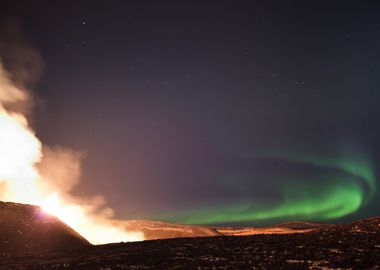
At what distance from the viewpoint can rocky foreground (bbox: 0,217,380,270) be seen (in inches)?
1273

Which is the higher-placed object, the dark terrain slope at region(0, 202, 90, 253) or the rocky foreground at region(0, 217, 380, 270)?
the dark terrain slope at region(0, 202, 90, 253)

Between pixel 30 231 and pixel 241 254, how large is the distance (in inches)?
1672

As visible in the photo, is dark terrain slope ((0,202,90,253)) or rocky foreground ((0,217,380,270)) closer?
rocky foreground ((0,217,380,270))

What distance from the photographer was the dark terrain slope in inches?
2437

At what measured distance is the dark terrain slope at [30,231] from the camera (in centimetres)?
6191

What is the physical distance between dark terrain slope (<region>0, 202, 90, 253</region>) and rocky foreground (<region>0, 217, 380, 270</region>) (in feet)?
→ 37.9

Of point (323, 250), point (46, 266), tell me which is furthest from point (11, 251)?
point (323, 250)

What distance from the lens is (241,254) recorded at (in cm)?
3838

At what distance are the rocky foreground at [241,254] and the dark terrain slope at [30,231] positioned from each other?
1157 centimetres

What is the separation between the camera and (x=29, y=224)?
68.5 m

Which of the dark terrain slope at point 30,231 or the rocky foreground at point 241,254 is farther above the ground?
the dark terrain slope at point 30,231

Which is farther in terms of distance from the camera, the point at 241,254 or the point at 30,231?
the point at 30,231

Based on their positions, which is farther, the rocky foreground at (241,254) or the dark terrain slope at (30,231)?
the dark terrain slope at (30,231)

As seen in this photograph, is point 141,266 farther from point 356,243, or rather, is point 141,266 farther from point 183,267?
point 356,243
